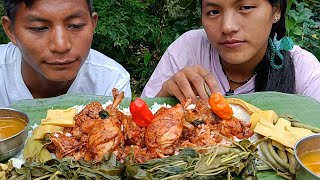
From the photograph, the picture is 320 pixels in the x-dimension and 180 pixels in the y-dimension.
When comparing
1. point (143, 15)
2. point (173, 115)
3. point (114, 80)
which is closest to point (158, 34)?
point (143, 15)

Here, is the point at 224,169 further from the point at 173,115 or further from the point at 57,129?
the point at 57,129

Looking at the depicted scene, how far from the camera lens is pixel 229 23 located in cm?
266

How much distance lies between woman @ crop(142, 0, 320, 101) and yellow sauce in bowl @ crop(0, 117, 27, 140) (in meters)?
0.98

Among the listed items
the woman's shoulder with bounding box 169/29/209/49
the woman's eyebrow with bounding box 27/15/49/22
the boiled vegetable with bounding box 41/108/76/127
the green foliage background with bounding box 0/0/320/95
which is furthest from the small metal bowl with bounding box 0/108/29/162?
the green foliage background with bounding box 0/0/320/95

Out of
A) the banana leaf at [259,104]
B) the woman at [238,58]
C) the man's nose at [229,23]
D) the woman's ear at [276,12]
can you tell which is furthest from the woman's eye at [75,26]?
the woman's ear at [276,12]

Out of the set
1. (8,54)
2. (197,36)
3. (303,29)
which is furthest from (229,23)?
(303,29)

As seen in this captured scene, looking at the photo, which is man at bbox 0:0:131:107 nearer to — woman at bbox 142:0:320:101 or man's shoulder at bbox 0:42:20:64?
man's shoulder at bbox 0:42:20:64

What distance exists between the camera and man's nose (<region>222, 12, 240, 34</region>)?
2.66m

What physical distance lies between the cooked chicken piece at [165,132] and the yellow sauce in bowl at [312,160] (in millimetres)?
598

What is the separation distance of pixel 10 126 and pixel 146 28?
303cm

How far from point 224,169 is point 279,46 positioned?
1544 mm

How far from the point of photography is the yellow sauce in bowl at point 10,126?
80.7 inches

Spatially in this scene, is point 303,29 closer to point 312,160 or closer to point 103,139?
point 312,160

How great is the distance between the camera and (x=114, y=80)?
3367 mm
